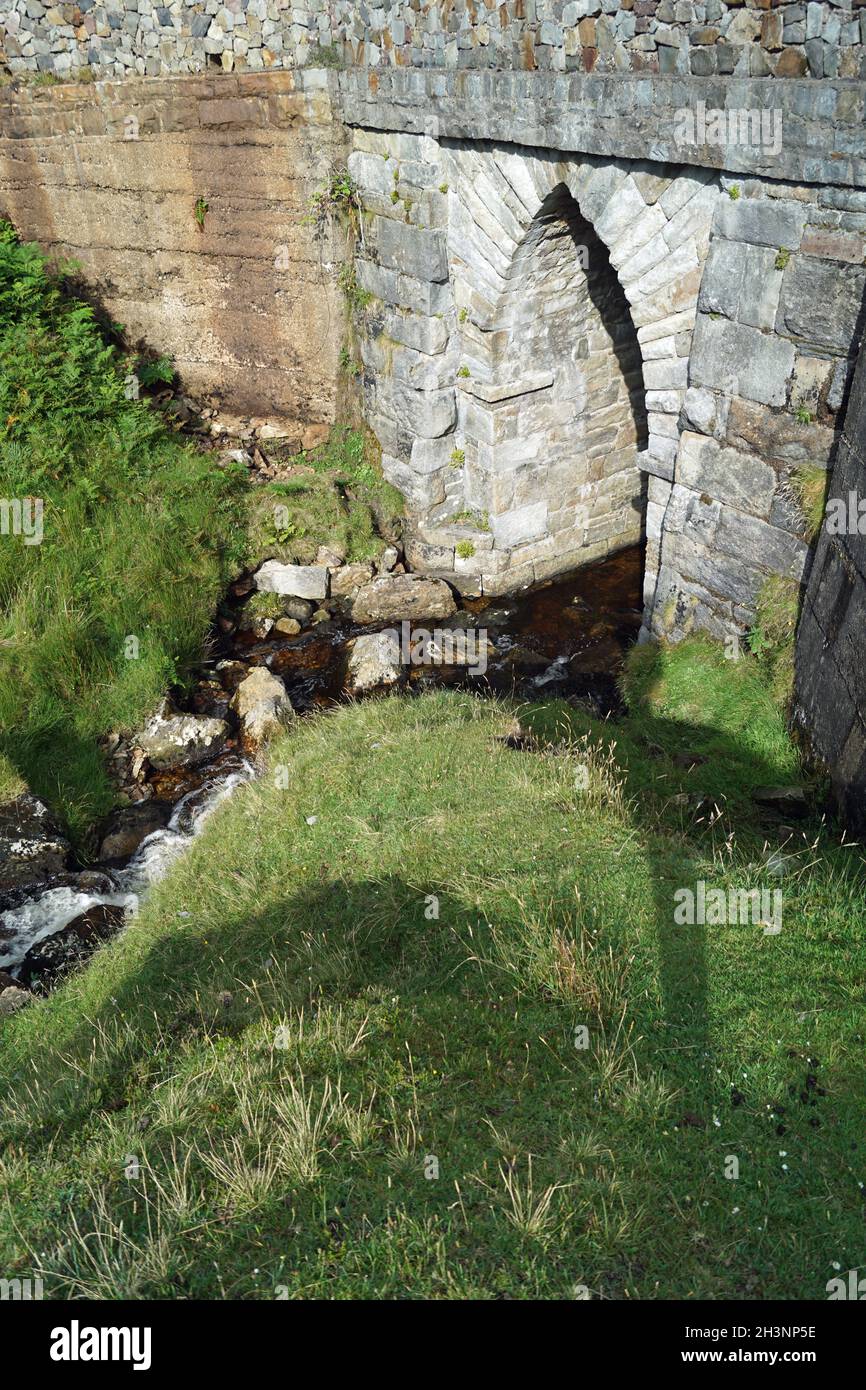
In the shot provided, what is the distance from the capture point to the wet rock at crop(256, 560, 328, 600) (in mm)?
10258

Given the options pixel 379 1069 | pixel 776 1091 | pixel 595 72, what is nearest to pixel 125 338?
pixel 595 72

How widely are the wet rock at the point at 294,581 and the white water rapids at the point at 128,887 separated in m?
2.63

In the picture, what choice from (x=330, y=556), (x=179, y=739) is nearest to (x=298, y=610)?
(x=330, y=556)

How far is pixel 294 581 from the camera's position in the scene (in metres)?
10.3

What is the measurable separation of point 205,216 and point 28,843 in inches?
269

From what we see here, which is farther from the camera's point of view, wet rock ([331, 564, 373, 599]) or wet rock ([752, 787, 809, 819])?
wet rock ([331, 564, 373, 599])

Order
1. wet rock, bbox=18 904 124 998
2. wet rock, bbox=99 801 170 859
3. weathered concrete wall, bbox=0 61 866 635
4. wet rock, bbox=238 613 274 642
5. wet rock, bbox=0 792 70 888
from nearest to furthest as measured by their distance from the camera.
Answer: weathered concrete wall, bbox=0 61 866 635 < wet rock, bbox=18 904 124 998 < wet rock, bbox=0 792 70 888 < wet rock, bbox=99 801 170 859 < wet rock, bbox=238 613 274 642

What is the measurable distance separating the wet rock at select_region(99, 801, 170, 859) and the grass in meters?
1.46

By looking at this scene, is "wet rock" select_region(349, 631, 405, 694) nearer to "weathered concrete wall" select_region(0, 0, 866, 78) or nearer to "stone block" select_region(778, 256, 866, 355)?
"stone block" select_region(778, 256, 866, 355)

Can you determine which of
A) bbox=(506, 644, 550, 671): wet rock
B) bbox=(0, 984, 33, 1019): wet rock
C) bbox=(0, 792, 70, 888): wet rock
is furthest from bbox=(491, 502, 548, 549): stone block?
bbox=(0, 984, 33, 1019): wet rock

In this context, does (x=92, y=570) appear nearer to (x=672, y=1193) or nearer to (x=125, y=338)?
(x=125, y=338)

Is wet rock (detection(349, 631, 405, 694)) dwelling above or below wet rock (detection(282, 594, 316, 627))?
below

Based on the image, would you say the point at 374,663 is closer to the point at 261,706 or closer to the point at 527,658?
the point at 261,706

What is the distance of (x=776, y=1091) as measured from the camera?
12.3ft
